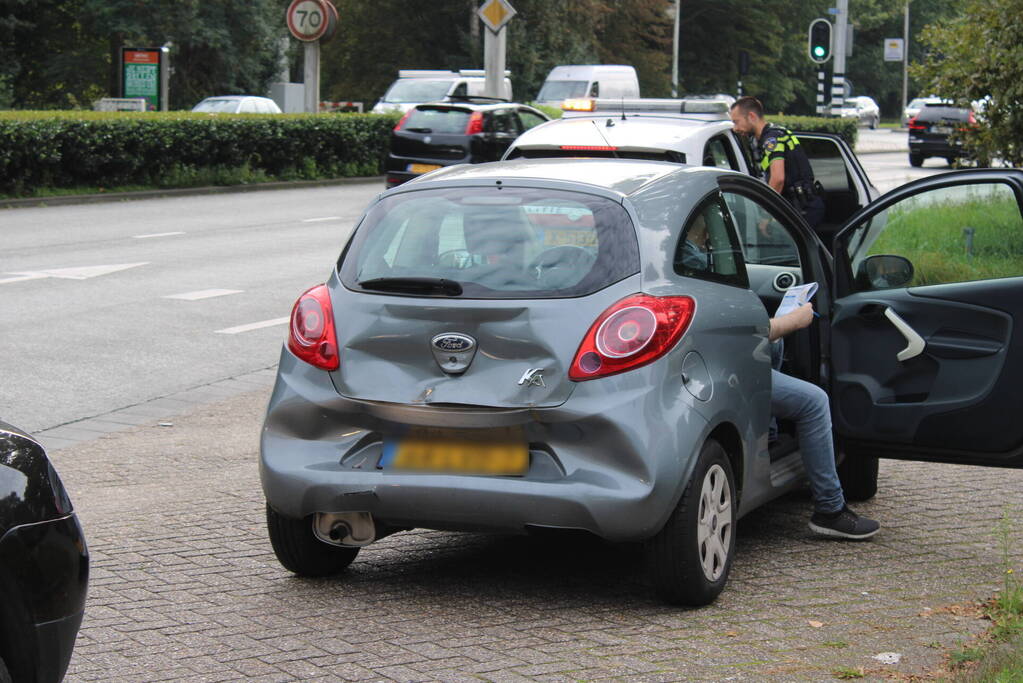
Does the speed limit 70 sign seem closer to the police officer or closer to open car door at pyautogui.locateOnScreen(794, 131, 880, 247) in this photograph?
open car door at pyautogui.locateOnScreen(794, 131, 880, 247)

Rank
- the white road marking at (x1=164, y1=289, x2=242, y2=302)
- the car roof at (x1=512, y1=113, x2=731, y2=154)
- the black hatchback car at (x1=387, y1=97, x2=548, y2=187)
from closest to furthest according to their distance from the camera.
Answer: the car roof at (x1=512, y1=113, x2=731, y2=154), the white road marking at (x1=164, y1=289, x2=242, y2=302), the black hatchback car at (x1=387, y1=97, x2=548, y2=187)

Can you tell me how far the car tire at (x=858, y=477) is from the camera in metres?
6.61

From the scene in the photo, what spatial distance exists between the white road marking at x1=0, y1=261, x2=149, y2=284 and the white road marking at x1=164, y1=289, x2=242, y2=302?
1286 millimetres

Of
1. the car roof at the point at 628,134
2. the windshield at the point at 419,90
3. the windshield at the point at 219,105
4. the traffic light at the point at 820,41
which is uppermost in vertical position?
the traffic light at the point at 820,41

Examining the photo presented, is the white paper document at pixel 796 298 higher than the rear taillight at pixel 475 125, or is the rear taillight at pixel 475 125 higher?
the rear taillight at pixel 475 125

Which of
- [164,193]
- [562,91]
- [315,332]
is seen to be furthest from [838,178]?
[562,91]

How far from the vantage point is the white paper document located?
228 inches

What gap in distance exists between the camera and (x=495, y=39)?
2875cm

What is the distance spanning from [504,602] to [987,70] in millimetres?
8960

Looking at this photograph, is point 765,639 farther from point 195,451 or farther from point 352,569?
point 195,451

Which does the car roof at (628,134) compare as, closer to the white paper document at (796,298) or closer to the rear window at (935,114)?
the white paper document at (796,298)

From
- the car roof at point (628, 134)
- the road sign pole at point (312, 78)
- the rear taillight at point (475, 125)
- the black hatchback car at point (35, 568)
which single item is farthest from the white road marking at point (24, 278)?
the road sign pole at point (312, 78)

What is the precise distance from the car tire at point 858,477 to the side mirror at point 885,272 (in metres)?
0.92

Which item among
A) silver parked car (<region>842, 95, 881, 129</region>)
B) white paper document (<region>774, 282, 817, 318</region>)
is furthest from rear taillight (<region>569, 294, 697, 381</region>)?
silver parked car (<region>842, 95, 881, 129</region>)
